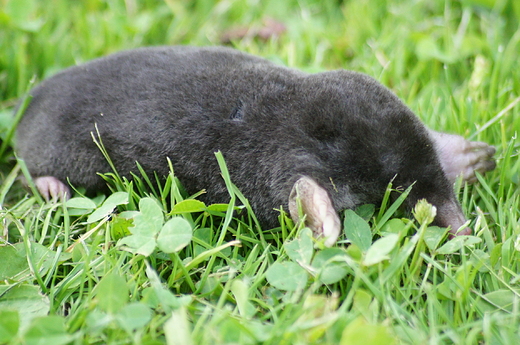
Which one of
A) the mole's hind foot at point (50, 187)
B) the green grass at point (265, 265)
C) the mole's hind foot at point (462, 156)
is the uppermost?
the mole's hind foot at point (462, 156)

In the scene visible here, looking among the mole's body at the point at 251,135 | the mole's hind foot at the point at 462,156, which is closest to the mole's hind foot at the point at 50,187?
the mole's body at the point at 251,135

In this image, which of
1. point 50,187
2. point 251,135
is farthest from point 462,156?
point 50,187

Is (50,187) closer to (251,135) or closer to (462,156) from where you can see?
(251,135)

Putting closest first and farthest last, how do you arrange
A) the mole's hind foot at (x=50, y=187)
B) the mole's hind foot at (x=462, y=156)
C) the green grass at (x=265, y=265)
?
the green grass at (x=265, y=265), the mole's hind foot at (x=462, y=156), the mole's hind foot at (x=50, y=187)

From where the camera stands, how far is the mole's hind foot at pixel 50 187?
2.30 meters

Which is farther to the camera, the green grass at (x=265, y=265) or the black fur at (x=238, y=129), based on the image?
the black fur at (x=238, y=129)

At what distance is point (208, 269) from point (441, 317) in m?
0.77

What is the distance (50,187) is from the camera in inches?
91.6

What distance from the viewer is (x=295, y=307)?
1587 mm

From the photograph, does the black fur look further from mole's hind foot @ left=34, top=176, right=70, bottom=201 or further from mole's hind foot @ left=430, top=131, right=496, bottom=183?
mole's hind foot @ left=430, top=131, right=496, bottom=183

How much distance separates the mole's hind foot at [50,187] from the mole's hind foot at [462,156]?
63.7 inches

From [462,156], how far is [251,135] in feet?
2.91

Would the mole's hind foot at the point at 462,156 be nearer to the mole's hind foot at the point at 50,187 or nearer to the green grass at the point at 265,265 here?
the green grass at the point at 265,265

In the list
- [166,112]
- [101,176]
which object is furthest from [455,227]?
[101,176]
